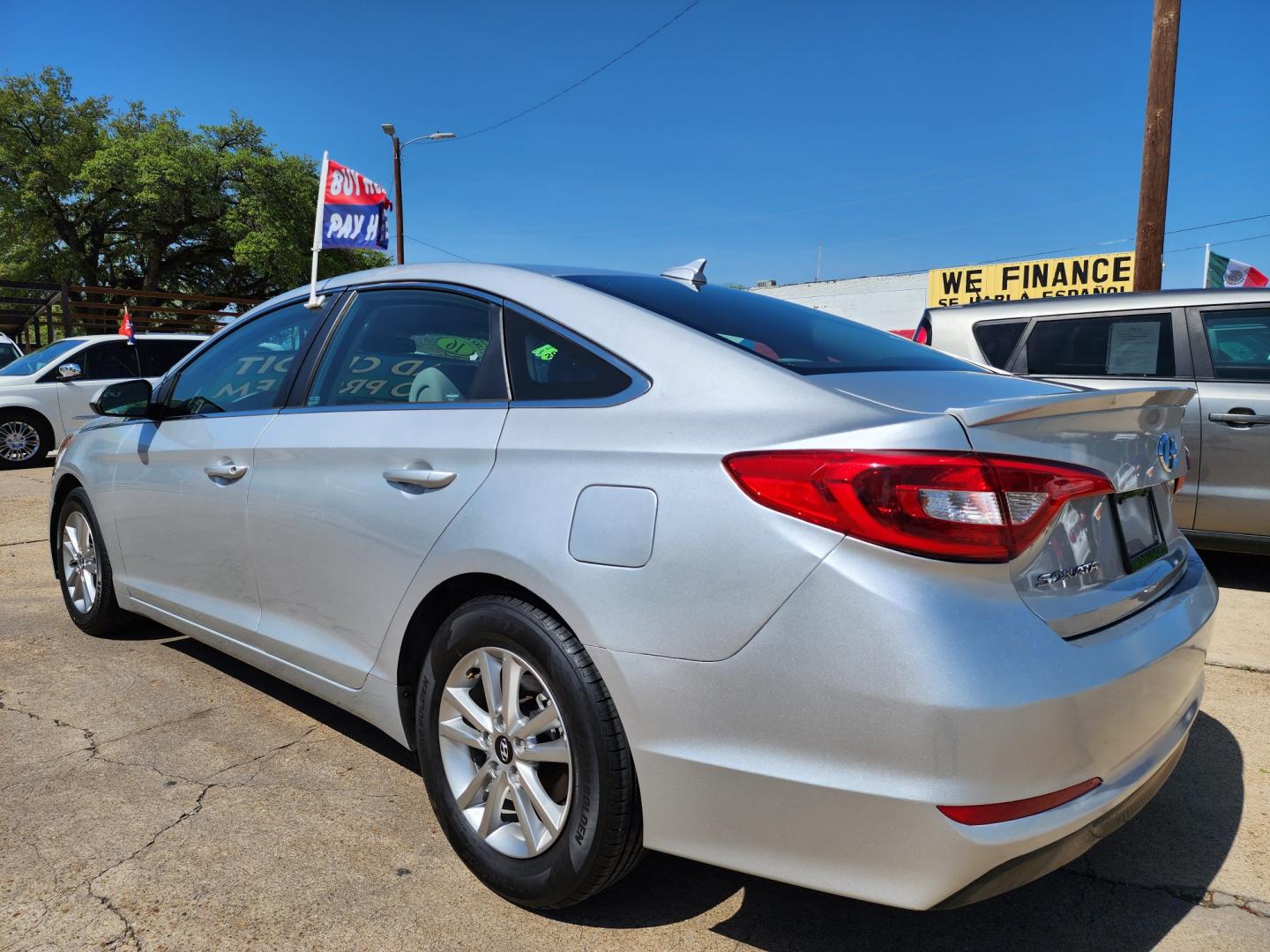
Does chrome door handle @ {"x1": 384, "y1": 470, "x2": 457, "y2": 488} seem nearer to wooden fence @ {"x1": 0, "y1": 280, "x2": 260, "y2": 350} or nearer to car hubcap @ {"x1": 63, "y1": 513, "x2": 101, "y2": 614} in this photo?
car hubcap @ {"x1": 63, "y1": 513, "x2": 101, "y2": 614}

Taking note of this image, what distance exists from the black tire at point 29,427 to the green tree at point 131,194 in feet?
62.0

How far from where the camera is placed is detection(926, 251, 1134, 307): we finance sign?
25.7 metres

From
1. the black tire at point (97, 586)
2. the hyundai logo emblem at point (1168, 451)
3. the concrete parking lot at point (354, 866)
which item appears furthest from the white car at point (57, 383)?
the hyundai logo emblem at point (1168, 451)

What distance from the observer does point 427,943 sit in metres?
2.11

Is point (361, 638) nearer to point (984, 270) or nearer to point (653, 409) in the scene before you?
point (653, 409)

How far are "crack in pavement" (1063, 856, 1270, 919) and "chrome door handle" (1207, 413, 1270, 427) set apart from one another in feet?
12.0

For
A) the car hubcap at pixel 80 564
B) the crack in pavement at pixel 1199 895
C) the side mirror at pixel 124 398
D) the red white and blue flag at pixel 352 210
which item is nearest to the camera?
the crack in pavement at pixel 1199 895

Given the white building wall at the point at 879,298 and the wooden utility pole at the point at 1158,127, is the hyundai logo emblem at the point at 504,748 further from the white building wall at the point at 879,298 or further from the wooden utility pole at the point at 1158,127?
the white building wall at the point at 879,298

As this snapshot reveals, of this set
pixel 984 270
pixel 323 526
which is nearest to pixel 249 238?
pixel 984 270

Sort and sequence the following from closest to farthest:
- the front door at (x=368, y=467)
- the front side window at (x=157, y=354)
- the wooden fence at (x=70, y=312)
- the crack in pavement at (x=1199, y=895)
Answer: the crack in pavement at (x=1199, y=895), the front door at (x=368, y=467), the front side window at (x=157, y=354), the wooden fence at (x=70, y=312)

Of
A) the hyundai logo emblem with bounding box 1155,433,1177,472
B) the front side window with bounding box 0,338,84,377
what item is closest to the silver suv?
the hyundai logo emblem with bounding box 1155,433,1177,472

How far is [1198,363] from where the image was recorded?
17.7 ft

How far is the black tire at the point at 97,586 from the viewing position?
13.4 ft

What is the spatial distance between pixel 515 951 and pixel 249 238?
33.1 m
